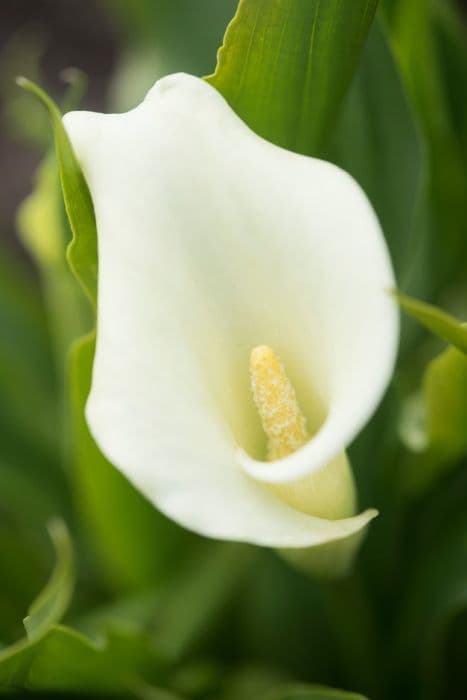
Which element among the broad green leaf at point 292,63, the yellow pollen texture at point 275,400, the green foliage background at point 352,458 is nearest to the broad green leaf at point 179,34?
the green foliage background at point 352,458

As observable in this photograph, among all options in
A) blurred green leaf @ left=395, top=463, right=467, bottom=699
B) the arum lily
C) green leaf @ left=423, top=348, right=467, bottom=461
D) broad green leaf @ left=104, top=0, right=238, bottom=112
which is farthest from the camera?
broad green leaf @ left=104, top=0, right=238, bottom=112

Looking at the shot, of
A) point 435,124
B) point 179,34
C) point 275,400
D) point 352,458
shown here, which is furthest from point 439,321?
point 179,34

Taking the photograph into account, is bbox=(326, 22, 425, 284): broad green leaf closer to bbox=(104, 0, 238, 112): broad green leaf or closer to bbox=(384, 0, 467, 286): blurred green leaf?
bbox=(384, 0, 467, 286): blurred green leaf

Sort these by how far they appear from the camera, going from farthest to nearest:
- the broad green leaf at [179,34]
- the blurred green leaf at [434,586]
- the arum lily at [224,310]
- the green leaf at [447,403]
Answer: the broad green leaf at [179,34], the blurred green leaf at [434,586], the green leaf at [447,403], the arum lily at [224,310]

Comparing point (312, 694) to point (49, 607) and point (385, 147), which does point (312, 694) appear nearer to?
point (49, 607)

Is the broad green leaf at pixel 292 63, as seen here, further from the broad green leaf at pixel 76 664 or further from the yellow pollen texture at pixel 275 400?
the broad green leaf at pixel 76 664

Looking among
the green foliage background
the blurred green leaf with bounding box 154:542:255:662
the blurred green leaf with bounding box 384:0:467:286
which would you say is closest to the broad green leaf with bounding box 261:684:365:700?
the green foliage background

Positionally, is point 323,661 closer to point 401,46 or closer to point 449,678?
point 449,678
